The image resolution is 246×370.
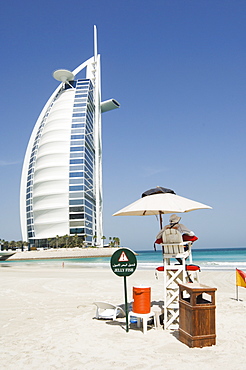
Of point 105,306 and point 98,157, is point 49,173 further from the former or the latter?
point 105,306

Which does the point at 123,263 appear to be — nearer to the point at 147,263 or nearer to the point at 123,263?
the point at 123,263

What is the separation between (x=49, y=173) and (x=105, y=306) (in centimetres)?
7510

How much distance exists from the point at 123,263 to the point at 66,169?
73849 mm

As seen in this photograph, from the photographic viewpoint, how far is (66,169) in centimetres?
7869

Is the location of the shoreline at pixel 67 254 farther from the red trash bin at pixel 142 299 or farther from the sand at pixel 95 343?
the red trash bin at pixel 142 299

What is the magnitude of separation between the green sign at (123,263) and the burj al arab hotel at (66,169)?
71.2 metres

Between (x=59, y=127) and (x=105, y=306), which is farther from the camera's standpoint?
(x=59, y=127)

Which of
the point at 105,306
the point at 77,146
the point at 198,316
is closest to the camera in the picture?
the point at 198,316

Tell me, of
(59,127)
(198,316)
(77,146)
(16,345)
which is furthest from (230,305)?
(59,127)

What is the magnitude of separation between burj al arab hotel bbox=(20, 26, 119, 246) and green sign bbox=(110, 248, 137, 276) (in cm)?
7116

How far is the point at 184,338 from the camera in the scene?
17.4 feet

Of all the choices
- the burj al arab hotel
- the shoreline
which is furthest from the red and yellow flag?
the burj al arab hotel

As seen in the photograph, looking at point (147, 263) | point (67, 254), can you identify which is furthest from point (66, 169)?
point (147, 263)

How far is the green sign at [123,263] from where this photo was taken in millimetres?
6188
